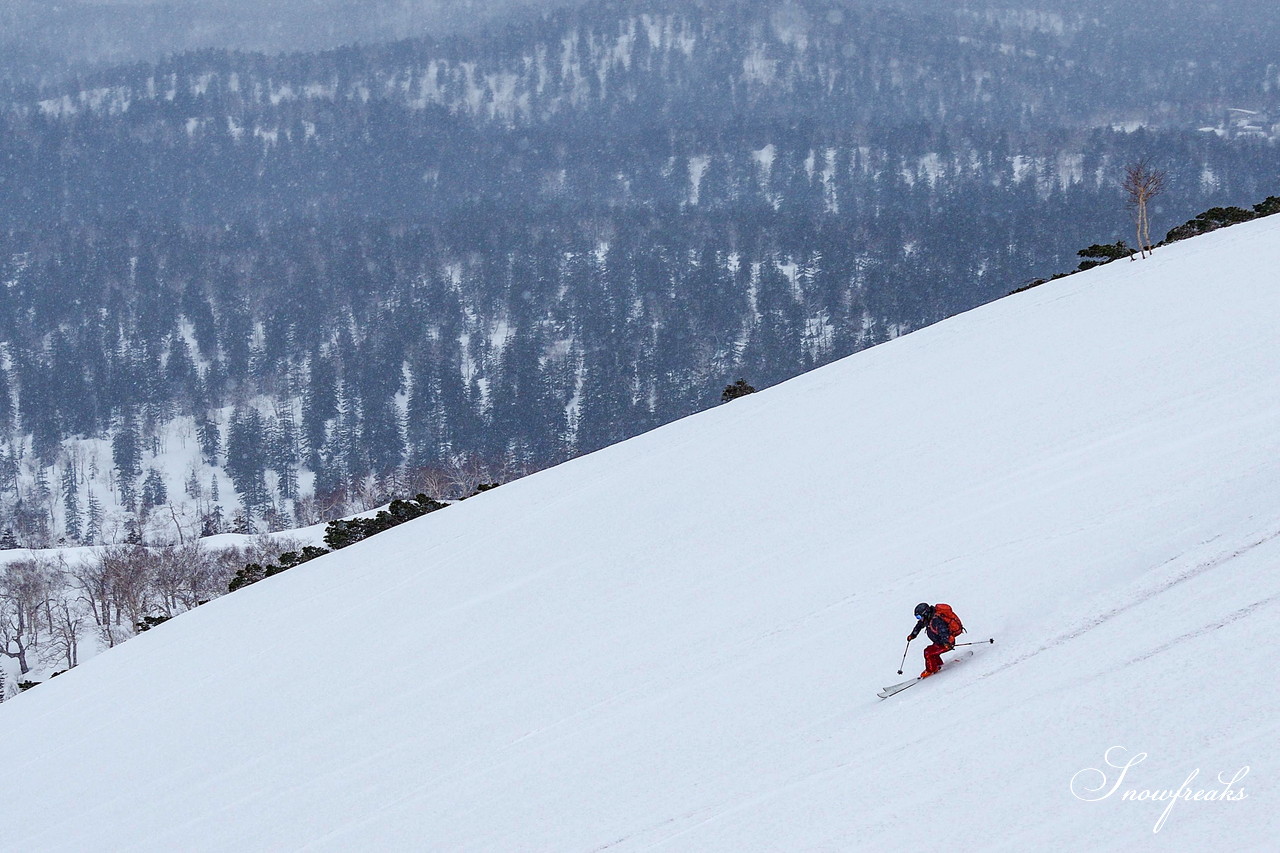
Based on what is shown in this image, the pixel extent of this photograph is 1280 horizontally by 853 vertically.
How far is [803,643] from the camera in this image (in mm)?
14898

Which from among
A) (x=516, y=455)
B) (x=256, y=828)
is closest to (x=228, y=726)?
(x=256, y=828)

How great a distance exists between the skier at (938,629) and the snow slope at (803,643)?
38 centimetres

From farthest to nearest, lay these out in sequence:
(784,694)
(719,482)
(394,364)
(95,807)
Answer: (394,364), (719,482), (95,807), (784,694)

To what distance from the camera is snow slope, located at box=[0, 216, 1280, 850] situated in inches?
391

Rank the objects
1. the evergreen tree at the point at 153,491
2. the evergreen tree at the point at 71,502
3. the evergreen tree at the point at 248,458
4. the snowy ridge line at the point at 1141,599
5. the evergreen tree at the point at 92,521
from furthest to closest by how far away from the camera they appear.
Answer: the evergreen tree at the point at 248,458
the evergreen tree at the point at 153,491
the evergreen tree at the point at 71,502
the evergreen tree at the point at 92,521
the snowy ridge line at the point at 1141,599

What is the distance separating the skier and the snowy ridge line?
61cm

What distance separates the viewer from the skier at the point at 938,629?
12.2m

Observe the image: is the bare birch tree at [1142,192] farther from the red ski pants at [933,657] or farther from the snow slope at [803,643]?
the red ski pants at [933,657]

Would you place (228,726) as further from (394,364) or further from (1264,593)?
(394,364)

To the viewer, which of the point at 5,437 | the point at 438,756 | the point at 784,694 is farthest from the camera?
the point at 5,437

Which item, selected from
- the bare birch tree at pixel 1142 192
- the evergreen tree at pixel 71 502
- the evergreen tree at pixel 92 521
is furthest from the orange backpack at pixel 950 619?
the evergreen tree at pixel 71 502

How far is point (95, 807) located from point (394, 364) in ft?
596

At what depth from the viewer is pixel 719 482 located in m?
24.0

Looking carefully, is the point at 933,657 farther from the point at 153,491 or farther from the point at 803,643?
the point at 153,491
